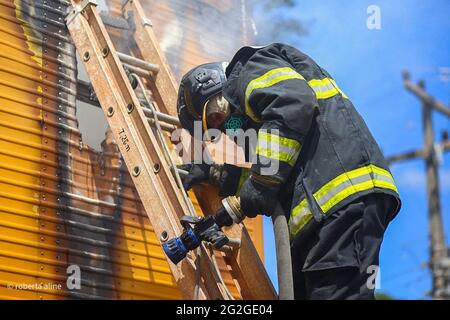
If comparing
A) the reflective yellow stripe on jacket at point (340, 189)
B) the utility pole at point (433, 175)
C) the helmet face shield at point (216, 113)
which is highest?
the utility pole at point (433, 175)

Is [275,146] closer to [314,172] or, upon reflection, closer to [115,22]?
[314,172]

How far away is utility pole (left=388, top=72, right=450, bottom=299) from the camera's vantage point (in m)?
10.9

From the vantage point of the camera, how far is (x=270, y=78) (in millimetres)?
3334

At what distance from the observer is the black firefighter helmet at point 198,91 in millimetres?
3759

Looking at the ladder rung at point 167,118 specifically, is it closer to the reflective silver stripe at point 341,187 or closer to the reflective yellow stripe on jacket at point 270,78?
the reflective yellow stripe on jacket at point 270,78

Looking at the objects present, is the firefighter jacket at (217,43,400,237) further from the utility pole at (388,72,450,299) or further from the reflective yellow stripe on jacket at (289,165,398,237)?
the utility pole at (388,72,450,299)

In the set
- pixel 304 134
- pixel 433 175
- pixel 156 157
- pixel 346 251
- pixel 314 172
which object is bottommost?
pixel 346 251

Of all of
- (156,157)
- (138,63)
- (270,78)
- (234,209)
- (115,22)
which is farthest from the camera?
(115,22)

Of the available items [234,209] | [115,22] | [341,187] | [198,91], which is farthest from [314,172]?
[115,22]

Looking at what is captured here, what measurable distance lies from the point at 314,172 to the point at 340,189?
147 mm

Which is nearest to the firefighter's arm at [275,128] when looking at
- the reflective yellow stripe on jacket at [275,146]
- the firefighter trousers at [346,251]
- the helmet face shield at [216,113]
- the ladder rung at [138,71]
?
the reflective yellow stripe on jacket at [275,146]

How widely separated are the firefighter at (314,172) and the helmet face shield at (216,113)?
170mm

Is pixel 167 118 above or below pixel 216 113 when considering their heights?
above
